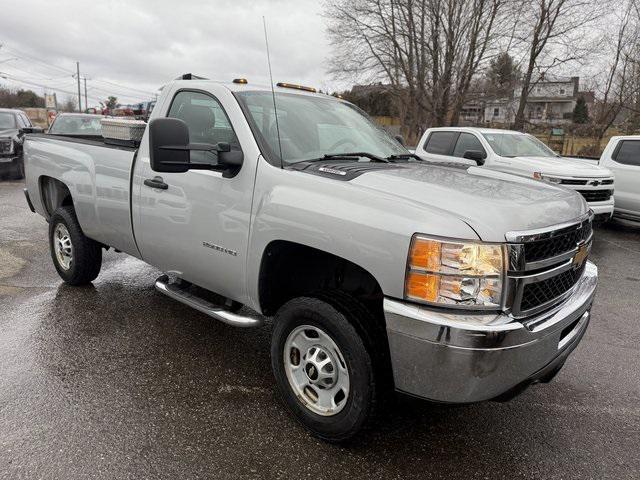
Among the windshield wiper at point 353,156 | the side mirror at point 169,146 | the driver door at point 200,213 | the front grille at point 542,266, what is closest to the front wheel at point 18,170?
the driver door at point 200,213

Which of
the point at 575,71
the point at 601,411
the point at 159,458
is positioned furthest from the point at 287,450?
the point at 575,71

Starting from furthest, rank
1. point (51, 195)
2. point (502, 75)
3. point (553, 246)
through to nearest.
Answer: point (502, 75), point (51, 195), point (553, 246)

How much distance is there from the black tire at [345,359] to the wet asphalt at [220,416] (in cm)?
13

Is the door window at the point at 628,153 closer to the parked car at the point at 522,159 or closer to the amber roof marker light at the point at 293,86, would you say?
the parked car at the point at 522,159

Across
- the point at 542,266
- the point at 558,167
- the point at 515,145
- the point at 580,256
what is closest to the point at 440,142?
the point at 515,145

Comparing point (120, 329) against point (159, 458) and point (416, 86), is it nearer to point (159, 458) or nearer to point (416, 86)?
point (159, 458)

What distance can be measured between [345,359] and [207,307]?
119 centimetres

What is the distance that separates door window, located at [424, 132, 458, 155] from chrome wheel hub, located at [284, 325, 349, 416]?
312 inches

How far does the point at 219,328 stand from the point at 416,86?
24.1 meters

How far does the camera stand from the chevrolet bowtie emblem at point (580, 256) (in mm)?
2789

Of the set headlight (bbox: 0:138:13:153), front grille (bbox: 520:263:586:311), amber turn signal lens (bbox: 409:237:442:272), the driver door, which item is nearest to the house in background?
headlight (bbox: 0:138:13:153)

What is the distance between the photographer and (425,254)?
2209 millimetres

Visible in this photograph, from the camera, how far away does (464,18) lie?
24.2 m

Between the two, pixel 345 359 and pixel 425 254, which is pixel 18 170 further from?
pixel 425 254
